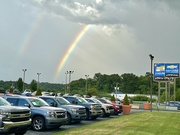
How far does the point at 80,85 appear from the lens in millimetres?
155625

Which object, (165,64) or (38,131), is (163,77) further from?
(38,131)

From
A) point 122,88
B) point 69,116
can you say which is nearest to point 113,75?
point 122,88

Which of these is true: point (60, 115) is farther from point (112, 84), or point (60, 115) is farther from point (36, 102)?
point (112, 84)

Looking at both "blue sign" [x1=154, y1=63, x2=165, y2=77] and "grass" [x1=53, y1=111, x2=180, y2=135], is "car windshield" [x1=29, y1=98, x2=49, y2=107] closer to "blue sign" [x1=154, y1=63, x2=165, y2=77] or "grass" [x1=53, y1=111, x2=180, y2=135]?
"grass" [x1=53, y1=111, x2=180, y2=135]

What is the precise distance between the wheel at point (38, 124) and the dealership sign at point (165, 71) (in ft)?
136

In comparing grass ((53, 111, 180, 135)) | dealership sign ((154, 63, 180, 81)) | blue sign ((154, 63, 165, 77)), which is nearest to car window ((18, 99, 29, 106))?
grass ((53, 111, 180, 135))

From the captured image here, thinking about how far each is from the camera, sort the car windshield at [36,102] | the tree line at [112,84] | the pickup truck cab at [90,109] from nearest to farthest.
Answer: the car windshield at [36,102]
the pickup truck cab at [90,109]
the tree line at [112,84]

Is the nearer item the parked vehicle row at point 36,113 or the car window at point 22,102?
the parked vehicle row at point 36,113

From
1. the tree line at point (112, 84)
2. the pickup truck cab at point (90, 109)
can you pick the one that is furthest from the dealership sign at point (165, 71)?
the tree line at point (112, 84)

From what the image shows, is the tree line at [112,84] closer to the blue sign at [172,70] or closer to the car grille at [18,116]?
the blue sign at [172,70]

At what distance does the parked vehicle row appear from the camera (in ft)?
33.4

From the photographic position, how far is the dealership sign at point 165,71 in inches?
2019

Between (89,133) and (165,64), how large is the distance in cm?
4231

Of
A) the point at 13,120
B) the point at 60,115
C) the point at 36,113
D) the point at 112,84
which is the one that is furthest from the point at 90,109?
the point at 112,84
